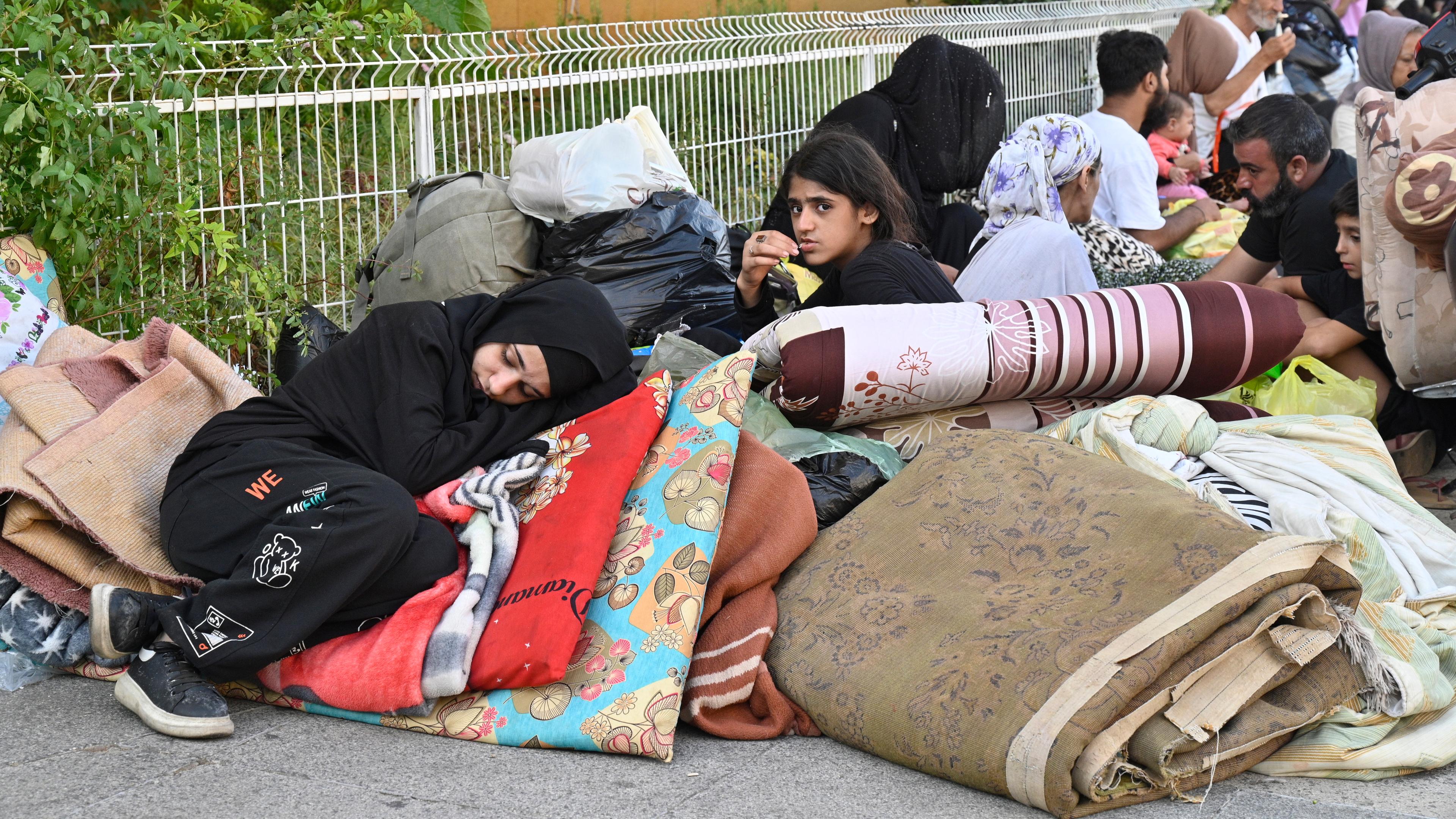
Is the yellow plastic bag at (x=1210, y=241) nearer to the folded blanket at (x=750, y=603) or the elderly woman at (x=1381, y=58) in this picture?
the elderly woman at (x=1381, y=58)

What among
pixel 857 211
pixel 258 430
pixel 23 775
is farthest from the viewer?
pixel 857 211

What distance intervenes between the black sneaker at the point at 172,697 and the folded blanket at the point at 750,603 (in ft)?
3.07

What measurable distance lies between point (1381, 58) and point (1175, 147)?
117cm

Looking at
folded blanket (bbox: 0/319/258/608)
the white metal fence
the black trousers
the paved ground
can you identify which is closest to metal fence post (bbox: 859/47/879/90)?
the white metal fence

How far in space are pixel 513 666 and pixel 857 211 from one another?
6.95 ft

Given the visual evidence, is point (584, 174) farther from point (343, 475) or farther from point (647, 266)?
point (343, 475)

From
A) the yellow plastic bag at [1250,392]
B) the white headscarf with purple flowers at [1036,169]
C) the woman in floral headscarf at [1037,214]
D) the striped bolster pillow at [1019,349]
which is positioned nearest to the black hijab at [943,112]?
the woman in floral headscarf at [1037,214]

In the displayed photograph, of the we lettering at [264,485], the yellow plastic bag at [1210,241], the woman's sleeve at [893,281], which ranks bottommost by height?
the yellow plastic bag at [1210,241]

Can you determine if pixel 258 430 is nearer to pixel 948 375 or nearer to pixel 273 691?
pixel 273 691

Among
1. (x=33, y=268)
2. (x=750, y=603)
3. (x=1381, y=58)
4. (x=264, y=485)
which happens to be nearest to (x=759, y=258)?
(x=750, y=603)

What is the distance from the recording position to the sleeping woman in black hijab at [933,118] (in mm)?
6156

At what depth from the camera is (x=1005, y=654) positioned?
238cm

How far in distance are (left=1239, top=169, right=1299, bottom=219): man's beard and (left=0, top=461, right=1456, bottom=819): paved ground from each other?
9.50ft

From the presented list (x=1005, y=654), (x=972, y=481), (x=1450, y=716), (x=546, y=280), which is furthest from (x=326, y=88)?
(x=1450, y=716)
